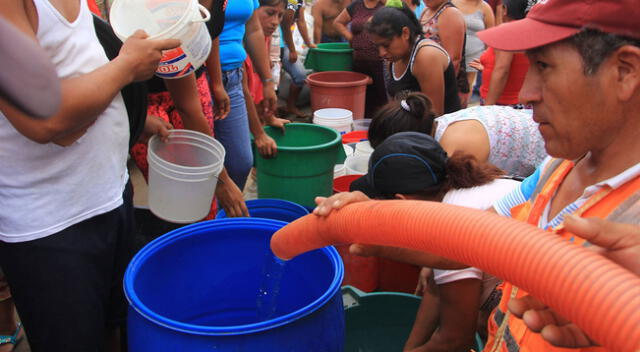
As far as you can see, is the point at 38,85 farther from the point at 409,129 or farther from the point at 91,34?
the point at 409,129

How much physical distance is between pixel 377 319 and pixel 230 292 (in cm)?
70

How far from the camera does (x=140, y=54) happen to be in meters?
1.15

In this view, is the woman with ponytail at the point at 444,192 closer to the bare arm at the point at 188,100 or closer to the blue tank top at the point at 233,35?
the bare arm at the point at 188,100

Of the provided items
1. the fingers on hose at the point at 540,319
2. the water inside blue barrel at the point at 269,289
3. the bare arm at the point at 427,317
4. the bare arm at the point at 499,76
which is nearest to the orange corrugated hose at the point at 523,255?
the fingers on hose at the point at 540,319

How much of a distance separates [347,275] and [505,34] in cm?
166

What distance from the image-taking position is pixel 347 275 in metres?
2.31

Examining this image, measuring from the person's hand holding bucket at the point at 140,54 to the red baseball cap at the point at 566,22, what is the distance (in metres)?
0.83

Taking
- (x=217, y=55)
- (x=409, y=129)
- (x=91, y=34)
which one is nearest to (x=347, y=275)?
(x=409, y=129)

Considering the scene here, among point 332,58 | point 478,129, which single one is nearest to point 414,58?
point 478,129

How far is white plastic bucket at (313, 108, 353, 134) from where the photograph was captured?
378cm

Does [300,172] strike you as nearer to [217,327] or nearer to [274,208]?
[274,208]

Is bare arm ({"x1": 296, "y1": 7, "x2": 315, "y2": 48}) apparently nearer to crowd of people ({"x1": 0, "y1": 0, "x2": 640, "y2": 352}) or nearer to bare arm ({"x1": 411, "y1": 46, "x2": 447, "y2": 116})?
bare arm ({"x1": 411, "y1": 46, "x2": 447, "y2": 116})

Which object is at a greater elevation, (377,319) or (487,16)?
(487,16)

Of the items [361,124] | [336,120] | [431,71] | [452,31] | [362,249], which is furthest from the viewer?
A: [361,124]
